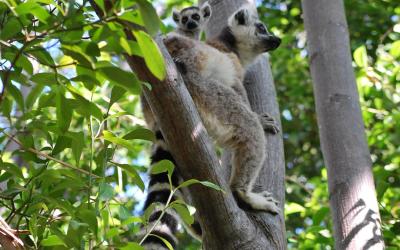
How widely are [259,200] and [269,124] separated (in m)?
0.64

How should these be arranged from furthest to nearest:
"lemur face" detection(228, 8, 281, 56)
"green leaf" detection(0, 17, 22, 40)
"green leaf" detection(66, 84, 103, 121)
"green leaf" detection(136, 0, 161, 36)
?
"lemur face" detection(228, 8, 281, 56), "green leaf" detection(66, 84, 103, 121), "green leaf" detection(0, 17, 22, 40), "green leaf" detection(136, 0, 161, 36)

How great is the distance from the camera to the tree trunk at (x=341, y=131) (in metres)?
3.38

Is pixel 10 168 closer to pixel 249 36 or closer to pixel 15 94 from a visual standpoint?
pixel 15 94

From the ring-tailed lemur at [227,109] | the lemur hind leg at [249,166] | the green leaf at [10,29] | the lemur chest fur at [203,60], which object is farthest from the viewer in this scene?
the lemur chest fur at [203,60]

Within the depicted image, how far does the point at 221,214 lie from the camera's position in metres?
2.71

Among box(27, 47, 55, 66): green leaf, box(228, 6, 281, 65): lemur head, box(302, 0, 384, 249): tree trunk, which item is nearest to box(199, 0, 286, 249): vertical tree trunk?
box(228, 6, 281, 65): lemur head

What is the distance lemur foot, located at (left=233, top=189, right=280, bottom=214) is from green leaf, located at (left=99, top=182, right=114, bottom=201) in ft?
4.09

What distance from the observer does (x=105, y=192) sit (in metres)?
2.07

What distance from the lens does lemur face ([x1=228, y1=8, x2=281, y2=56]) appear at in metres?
4.88

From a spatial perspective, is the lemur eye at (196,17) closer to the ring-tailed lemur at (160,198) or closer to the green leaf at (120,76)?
the ring-tailed lemur at (160,198)

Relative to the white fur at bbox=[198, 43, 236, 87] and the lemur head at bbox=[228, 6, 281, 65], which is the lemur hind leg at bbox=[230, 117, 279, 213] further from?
the lemur head at bbox=[228, 6, 281, 65]

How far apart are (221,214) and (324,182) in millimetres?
3267

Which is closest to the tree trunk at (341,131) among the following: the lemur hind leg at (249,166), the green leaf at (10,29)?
the lemur hind leg at (249,166)

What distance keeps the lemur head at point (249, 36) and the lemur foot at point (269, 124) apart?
1004 millimetres
